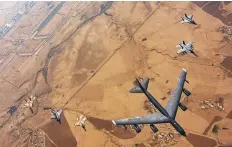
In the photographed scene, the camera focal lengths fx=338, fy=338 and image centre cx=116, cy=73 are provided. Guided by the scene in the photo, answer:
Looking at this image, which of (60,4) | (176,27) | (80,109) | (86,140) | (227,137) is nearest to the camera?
(227,137)

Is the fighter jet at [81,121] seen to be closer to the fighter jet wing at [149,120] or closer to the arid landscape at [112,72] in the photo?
the arid landscape at [112,72]

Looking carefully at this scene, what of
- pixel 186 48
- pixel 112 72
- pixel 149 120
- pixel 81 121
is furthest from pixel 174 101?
pixel 112 72

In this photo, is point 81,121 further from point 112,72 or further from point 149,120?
point 149,120

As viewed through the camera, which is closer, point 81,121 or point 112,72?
point 81,121

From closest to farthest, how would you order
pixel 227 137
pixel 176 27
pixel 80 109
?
pixel 227 137, pixel 80 109, pixel 176 27

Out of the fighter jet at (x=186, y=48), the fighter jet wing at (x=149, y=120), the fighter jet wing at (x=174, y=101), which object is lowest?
the fighter jet at (x=186, y=48)

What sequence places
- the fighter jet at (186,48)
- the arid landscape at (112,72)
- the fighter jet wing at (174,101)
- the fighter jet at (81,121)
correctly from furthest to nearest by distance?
1. the fighter jet at (186,48)
2. the fighter jet at (81,121)
3. the arid landscape at (112,72)
4. the fighter jet wing at (174,101)

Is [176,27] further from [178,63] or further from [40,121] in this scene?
[40,121]

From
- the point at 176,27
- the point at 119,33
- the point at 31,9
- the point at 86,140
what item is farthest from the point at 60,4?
the point at 86,140

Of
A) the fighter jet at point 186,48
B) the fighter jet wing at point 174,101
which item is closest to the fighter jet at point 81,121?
the fighter jet wing at point 174,101
